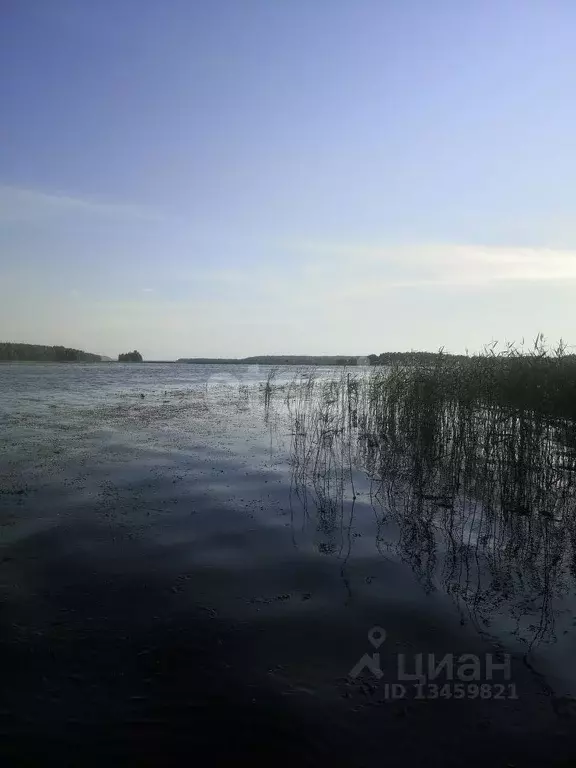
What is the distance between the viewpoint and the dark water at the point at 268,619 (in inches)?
136

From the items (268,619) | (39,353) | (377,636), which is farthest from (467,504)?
(39,353)

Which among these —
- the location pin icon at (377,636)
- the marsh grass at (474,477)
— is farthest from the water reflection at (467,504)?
the location pin icon at (377,636)

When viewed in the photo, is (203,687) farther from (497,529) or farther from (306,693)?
(497,529)

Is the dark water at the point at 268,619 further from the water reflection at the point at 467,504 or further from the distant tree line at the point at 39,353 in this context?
the distant tree line at the point at 39,353

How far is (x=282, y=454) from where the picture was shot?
13070 mm

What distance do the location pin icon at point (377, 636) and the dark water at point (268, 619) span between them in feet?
0.09

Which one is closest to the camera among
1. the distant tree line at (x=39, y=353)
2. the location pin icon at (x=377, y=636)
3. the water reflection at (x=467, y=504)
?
the location pin icon at (x=377, y=636)

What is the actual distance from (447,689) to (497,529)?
416 centimetres

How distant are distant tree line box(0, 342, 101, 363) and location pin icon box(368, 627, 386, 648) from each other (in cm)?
9442

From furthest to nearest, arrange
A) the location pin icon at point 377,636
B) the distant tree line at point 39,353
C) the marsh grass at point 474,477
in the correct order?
1. the distant tree line at point 39,353
2. the marsh grass at point 474,477
3. the location pin icon at point 377,636

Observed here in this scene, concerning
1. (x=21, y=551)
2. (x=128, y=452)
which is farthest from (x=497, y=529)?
(x=128, y=452)

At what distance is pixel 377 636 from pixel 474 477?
6560mm

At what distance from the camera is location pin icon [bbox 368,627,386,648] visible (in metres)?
4.55

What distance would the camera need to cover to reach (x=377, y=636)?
466 cm
